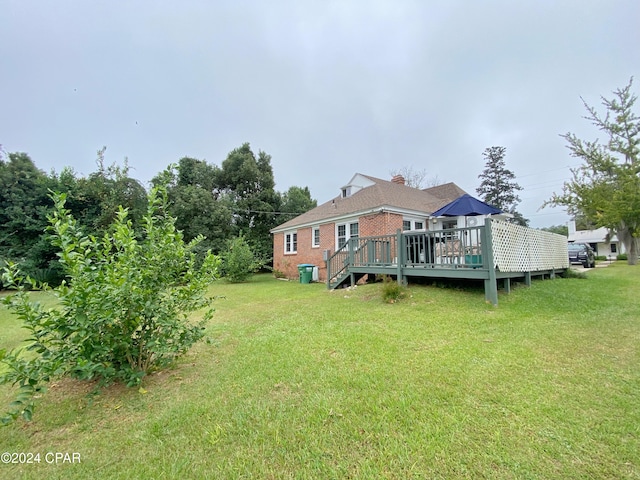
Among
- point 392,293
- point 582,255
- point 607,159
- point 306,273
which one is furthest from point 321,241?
point 607,159

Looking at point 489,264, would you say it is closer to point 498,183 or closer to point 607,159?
point 607,159

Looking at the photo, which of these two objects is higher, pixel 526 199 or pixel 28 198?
pixel 526 199

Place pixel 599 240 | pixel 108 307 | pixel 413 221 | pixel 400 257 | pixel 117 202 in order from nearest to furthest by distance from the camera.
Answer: pixel 108 307
pixel 400 257
pixel 413 221
pixel 117 202
pixel 599 240

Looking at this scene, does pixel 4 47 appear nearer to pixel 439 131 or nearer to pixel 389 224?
pixel 389 224

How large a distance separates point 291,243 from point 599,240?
41137 millimetres

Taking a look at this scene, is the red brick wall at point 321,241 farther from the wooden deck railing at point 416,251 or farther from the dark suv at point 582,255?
the dark suv at point 582,255

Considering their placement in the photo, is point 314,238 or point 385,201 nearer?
point 385,201

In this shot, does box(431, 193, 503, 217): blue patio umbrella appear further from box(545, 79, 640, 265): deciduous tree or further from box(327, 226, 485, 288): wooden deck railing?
box(545, 79, 640, 265): deciduous tree

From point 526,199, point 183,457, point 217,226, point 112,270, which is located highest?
point 526,199

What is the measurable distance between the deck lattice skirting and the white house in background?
3420 centimetres

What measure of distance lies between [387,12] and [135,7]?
884 cm

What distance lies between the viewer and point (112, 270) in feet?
9.73

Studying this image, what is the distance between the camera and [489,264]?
250 inches

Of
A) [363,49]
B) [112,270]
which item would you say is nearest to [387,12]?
[363,49]
